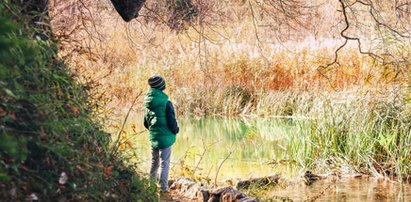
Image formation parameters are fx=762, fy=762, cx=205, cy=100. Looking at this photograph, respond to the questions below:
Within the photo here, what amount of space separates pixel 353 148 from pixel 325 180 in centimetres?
65

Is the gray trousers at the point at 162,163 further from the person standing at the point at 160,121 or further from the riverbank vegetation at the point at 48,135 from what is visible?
the riverbank vegetation at the point at 48,135

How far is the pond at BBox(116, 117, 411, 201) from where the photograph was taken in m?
8.93

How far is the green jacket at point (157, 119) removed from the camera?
7160 millimetres

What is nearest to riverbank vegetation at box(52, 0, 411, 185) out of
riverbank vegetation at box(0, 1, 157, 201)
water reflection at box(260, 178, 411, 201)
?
water reflection at box(260, 178, 411, 201)

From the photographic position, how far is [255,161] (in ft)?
36.2

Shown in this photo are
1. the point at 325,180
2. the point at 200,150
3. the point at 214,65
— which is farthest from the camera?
the point at 214,65

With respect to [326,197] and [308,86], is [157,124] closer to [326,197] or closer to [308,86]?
[326,197]

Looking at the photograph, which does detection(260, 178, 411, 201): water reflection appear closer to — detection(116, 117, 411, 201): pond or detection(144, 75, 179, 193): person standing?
detection(116, 117, 411, 201): pond

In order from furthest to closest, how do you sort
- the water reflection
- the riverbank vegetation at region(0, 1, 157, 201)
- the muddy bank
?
1. the water reflection
2. the muddy bank
3. the riverbank vegetation at region(0, 1, 157, 201)

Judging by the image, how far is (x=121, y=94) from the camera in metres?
16.7

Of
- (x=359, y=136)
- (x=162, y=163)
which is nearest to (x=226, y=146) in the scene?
(x=359, y=136)

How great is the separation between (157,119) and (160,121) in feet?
0.11

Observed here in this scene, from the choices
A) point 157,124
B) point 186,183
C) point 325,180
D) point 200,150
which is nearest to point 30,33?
point 157,124

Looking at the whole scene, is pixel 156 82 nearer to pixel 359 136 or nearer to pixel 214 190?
pixel 214 190
